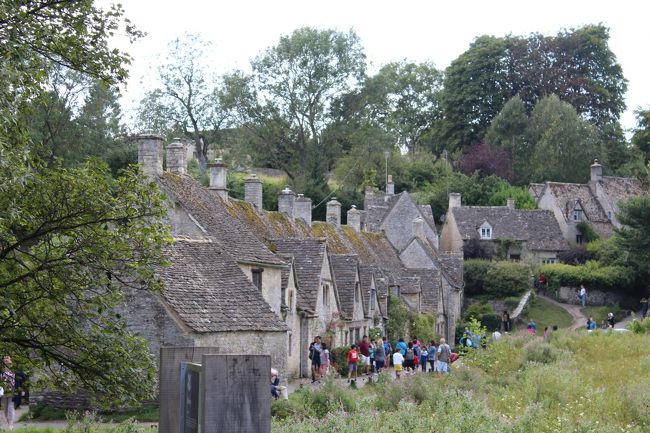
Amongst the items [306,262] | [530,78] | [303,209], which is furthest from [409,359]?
[530,78]

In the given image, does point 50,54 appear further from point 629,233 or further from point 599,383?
point 629,233

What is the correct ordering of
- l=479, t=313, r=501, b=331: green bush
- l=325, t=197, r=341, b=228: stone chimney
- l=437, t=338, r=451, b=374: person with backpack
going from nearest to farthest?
l=437, t=338, r=451, b=374: person with backpack
l=325, t=197, r=341, b=228: stone chimney
l=479, t=313, r=501, b=331: green bush

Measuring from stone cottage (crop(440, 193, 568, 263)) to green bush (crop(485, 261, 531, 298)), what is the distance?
7.48 m

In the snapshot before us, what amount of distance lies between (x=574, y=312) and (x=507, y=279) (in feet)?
17.7

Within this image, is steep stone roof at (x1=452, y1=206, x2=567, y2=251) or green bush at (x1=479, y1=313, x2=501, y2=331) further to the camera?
steep stone roof at (x1=452, y1=206, x2=567, y2=251)

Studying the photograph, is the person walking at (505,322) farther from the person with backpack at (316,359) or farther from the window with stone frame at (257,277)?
the window with stone frame at (257,277)

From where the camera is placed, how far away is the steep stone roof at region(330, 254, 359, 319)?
51.5 metres

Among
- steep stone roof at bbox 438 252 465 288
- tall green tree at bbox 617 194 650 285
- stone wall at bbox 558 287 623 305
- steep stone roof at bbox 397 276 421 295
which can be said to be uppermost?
tall green tree at bbox 617 194 650 285

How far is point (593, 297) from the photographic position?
77250mm

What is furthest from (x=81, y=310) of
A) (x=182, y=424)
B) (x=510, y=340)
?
(x=510, y=340)

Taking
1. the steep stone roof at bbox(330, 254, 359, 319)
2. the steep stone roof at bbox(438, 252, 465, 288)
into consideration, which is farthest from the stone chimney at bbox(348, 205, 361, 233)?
the steep stone roof at bbox(330, 254, 359, 319)

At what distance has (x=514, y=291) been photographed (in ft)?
253

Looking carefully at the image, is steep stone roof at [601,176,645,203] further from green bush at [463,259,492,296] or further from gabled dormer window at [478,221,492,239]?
green bush at [463,259,492,296]

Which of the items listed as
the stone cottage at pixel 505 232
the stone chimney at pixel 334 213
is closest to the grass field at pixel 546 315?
the stone cottage at pixel 505 232
